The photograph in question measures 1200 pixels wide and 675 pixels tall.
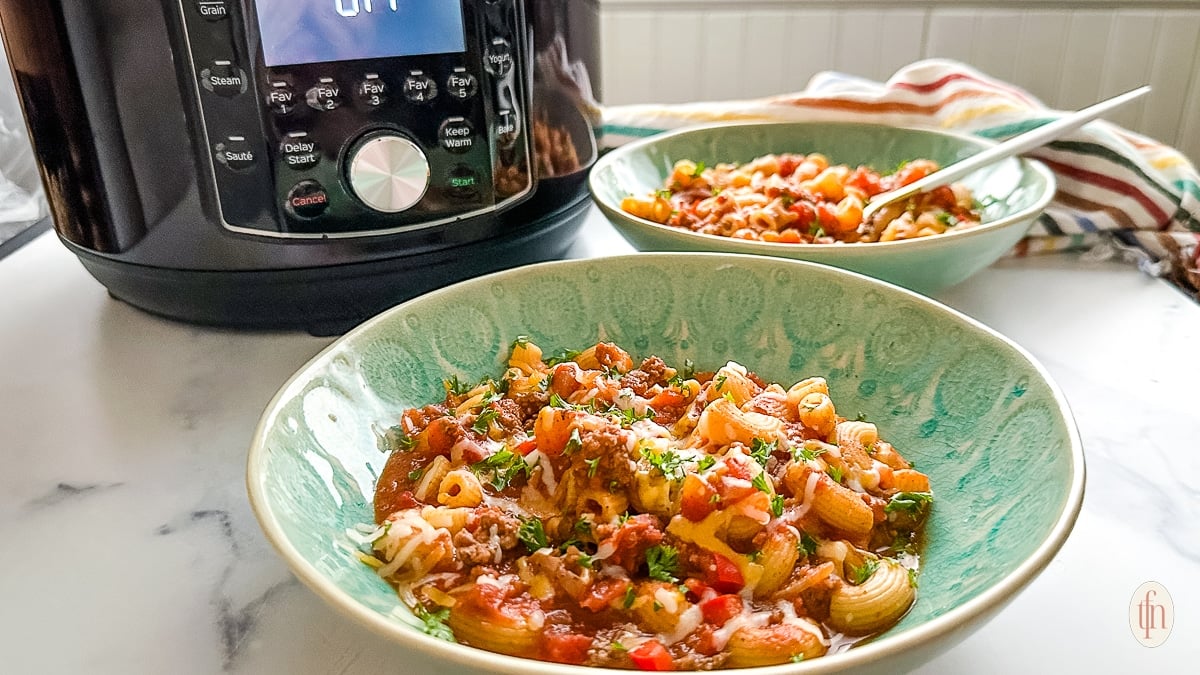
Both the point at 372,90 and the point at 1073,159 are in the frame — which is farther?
the point at 1073,159

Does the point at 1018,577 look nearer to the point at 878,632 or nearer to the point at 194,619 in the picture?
the point at 878,632

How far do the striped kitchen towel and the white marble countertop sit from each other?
3cm

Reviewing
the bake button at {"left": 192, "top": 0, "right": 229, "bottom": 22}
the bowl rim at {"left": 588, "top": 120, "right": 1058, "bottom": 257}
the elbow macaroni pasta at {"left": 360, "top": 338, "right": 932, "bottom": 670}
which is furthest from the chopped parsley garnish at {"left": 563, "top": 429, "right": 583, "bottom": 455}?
the bake button at {"left": 192, "top": 0, "right": 229, "bottom": 22}

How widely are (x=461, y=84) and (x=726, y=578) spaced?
0.41m

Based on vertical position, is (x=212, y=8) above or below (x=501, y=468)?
above

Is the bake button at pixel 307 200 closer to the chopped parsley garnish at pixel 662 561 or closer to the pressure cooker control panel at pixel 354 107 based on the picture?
the pressure cooker control panel at pixel 354 107

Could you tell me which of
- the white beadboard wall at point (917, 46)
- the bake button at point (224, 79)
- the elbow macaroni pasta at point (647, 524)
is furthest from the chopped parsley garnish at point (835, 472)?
the white beadboard wall at point (917, 46)

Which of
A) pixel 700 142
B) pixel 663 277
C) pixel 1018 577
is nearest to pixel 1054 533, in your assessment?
pixel 1018 577

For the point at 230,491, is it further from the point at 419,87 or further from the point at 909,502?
the point at 909,502

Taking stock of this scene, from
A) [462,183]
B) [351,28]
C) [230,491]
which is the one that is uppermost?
[351,28]

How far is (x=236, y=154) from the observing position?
669mm

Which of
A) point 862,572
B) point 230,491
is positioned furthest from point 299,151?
point 862,572

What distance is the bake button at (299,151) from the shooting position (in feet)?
2.19

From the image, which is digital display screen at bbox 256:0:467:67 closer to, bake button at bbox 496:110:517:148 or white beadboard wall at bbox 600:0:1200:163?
bake button at bbox 496:110:517:148
